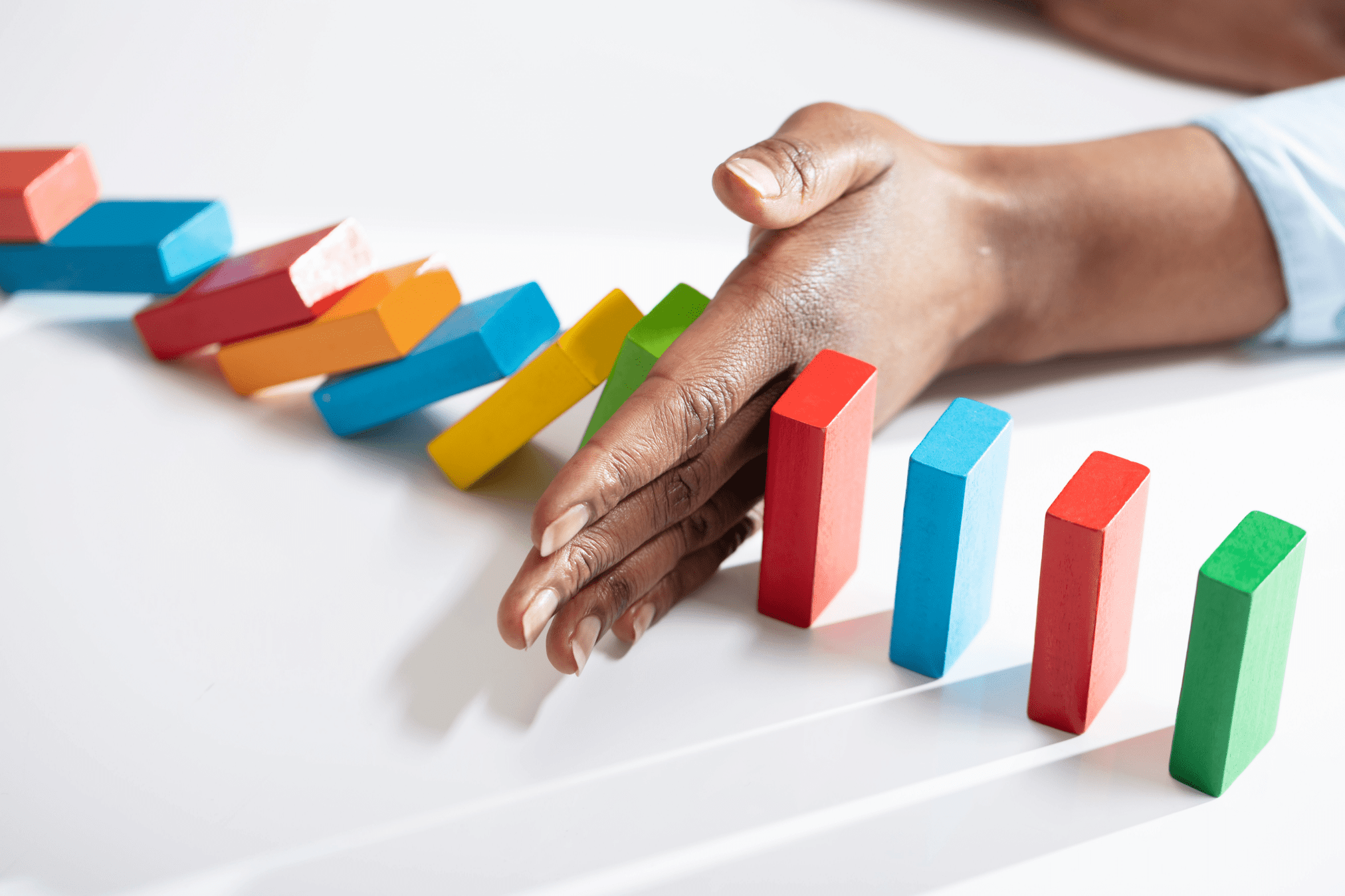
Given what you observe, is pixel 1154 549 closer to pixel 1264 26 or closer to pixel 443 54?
pixel 1264 26

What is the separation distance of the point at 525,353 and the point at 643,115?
0.80 metres

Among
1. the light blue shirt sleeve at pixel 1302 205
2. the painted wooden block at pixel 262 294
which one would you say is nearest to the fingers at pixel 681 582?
the painted wooden block at pixel 262 294

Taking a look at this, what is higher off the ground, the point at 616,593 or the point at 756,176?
the point at 756,176

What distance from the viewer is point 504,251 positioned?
154cm

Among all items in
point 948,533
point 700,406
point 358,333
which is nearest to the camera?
point 948,533

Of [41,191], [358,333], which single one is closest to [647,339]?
[358,333]

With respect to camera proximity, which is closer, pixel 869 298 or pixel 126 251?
pixel 869 298

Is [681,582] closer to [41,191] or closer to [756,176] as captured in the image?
[756,176]

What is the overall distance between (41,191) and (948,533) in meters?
1.15

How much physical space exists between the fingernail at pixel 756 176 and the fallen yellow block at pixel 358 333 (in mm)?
384

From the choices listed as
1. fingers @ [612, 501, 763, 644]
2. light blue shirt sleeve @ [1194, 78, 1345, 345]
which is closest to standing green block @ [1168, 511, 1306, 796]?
fingers @ [612, 501, 763, 644]

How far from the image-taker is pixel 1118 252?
4.31 ft

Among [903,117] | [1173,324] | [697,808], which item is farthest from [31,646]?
[903,117]

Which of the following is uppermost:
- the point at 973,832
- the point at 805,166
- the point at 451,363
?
the point at 805,166
